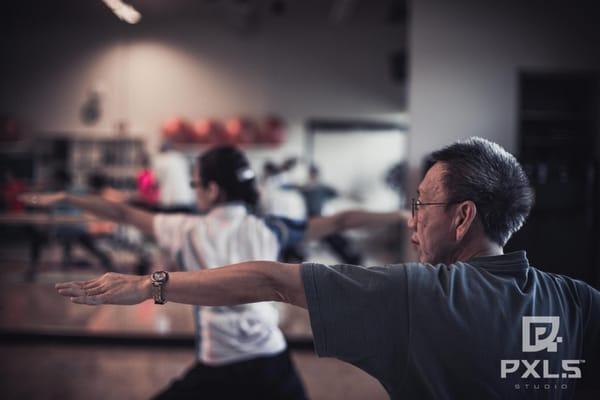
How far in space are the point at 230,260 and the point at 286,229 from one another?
0.77ft

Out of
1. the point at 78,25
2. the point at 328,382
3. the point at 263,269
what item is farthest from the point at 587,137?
the point at 263,269

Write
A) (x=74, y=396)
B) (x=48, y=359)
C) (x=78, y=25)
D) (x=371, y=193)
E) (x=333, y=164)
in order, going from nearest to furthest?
(x=78, y=25), (x=74, y=396), (x=48, y=359), (x=371, y=193), (x=333, y=164)

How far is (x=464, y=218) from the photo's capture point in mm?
937

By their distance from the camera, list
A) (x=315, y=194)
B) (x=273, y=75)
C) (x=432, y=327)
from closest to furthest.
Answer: (x=432, y=327) < (x=315, y=194) < (x=273, y=75)

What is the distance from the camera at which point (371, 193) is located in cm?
720

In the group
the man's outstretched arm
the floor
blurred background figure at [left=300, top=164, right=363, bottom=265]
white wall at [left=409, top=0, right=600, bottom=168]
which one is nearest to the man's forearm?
the man's outstretched arm

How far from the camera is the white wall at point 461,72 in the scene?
413 centimetres

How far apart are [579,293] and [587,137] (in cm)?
450

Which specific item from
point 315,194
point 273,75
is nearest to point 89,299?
point 315,194

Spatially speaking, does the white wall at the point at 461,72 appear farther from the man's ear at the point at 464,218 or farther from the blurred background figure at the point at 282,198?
the man's ear at the point at 464,218

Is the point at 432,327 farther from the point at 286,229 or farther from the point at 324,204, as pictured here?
the point at 324,204

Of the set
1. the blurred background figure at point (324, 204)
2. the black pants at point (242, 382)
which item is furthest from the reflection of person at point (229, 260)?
the blurred background figure at point (324, 204)

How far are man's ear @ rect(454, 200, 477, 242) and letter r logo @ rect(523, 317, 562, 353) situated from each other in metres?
0.18

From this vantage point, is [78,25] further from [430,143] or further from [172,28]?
[172,28]
